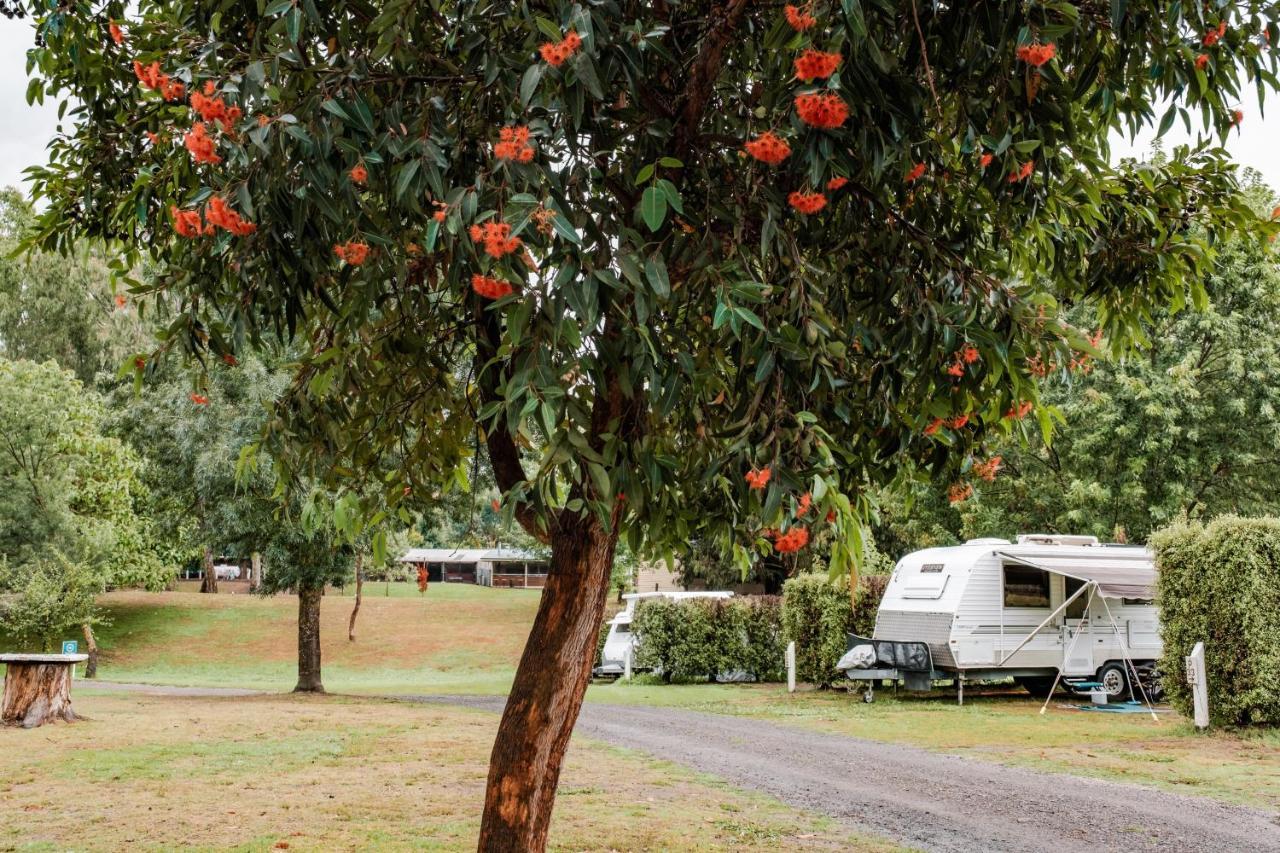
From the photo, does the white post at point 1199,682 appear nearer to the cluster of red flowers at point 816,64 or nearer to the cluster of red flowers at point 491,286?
the cluster of red flowers at point 816,64

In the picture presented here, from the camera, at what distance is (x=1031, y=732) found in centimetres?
1377

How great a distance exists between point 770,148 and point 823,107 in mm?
421

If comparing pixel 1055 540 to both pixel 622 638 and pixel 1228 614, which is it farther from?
pixel 622 638

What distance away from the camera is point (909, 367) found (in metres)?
4.55

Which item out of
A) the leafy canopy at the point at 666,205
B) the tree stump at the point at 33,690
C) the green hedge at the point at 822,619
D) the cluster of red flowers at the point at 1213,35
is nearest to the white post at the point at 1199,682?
the green hedge at the point at 822,619

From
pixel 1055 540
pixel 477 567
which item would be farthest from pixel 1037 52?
pixel 477 567

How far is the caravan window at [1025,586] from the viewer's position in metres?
18.1

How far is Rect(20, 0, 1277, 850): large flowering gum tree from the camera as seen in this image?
11.3ft

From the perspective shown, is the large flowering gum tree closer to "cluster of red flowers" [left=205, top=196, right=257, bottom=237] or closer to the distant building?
"cluster of red flowers" [left=205, top=196, right=257, bottom=237]

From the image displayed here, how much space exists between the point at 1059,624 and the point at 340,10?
1713 cm

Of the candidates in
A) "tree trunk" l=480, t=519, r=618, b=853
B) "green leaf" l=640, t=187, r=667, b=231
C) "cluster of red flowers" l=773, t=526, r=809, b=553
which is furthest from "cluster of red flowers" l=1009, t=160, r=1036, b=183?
"tree trunk" l=480, t=519, r=618, b=853

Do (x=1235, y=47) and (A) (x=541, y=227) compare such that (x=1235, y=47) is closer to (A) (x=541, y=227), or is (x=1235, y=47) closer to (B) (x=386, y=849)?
(A) (x=541, y=227)

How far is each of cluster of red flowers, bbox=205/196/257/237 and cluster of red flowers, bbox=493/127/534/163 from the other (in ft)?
2.89

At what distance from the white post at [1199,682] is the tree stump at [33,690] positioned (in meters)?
13.1
